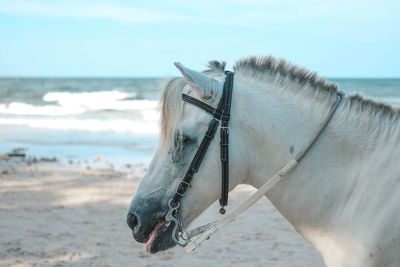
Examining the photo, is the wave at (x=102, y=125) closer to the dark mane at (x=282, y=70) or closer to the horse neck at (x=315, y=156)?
the dark mane at (x=282, y=70)

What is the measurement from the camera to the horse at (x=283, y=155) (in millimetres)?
2061

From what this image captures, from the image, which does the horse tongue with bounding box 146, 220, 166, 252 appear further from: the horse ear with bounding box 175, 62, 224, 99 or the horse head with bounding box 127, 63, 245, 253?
the horse ear with bounding box 175, 62, 224, 99

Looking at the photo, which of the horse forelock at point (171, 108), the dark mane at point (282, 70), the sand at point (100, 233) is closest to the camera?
the horse forelock at point (171, 108)

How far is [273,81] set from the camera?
226 centimetres

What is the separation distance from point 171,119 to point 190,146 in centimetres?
15

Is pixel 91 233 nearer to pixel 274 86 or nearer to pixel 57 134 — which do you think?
pixel 274 86

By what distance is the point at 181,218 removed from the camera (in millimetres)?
2137

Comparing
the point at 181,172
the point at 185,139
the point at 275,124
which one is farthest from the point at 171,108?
the point at 275,124

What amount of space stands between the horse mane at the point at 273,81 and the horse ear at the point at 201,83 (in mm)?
113

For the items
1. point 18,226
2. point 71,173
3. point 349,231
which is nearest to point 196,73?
point 349,231

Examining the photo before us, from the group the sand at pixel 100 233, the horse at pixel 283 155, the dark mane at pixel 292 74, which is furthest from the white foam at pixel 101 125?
the horse at pixel 283 155

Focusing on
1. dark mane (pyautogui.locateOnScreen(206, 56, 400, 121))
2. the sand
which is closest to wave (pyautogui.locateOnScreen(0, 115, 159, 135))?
the sand

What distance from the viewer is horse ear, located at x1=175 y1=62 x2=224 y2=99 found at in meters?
2.03

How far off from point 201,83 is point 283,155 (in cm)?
48
